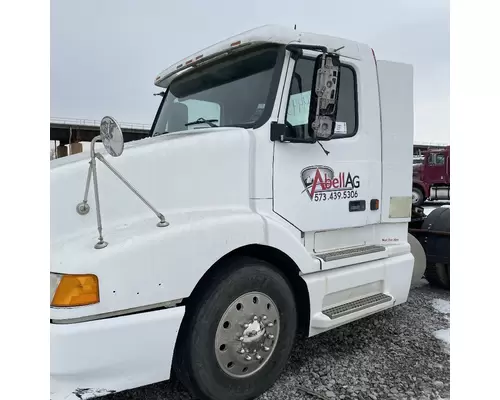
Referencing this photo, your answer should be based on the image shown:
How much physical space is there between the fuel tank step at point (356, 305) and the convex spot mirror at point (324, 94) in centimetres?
138

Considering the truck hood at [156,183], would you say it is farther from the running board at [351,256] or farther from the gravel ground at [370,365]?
the gravel ground at [370,365]

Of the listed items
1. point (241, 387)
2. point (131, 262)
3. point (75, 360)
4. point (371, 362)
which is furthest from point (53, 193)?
point (371, 362)

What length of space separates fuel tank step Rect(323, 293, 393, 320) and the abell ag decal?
88 centimetres

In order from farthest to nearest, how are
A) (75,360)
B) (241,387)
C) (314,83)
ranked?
(314,83)
(241,387)
(75,360)

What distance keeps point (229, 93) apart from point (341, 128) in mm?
982

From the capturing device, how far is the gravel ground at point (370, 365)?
286cm

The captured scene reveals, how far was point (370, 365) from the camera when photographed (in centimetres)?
328

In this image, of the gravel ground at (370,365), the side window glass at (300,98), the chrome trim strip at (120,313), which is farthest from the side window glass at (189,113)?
the gravel ground at (370,365)

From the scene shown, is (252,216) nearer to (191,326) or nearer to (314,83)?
(191,326)

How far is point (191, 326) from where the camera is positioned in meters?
2.46

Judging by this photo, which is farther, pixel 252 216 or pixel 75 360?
pixel 252 216

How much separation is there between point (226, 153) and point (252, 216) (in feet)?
1.55

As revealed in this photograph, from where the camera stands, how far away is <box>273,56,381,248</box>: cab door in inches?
121

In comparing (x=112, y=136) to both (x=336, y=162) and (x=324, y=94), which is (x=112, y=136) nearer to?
(x=324, y=94)
